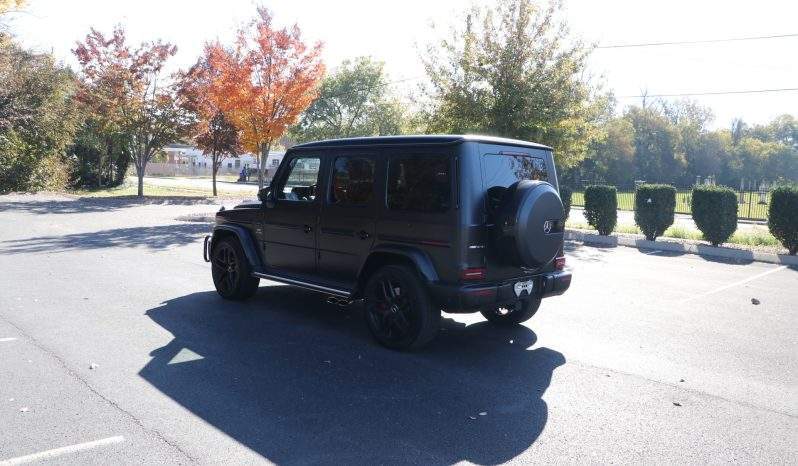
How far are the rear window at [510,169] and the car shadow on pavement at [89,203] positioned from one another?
18728 mm

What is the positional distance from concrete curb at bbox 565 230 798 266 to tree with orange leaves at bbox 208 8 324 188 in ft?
33.3

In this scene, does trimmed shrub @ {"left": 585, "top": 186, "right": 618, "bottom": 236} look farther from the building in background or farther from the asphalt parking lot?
the building in background

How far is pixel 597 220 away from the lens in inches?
618

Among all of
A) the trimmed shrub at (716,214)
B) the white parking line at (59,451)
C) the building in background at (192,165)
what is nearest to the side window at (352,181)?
the white parking line at (59,451)

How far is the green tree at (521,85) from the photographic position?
16.0m

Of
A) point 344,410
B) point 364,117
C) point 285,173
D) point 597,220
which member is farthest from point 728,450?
point 364,117

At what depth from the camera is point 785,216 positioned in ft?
40.6

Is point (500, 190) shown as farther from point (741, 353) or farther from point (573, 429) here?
point (741, 353)

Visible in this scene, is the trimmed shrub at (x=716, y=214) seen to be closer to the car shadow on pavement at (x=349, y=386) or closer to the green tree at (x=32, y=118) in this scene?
the car shadow on pavement at (x=349, y=386)

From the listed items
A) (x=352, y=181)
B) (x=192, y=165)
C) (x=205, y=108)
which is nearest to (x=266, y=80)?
(x=205, y=108)

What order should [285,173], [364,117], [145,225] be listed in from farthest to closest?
[364,117]
[145,225]
[285,173]

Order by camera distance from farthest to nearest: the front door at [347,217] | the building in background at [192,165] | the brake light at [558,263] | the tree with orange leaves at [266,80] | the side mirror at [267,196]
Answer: the building in background at [192,165] → the tree with orange leaves at [266,80] → the side mirror at [267,196] → the brake light at [558,263] → the front door at [347,217]

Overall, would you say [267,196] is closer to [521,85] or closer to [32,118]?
[521,85]

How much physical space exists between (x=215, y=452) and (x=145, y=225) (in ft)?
48.5
